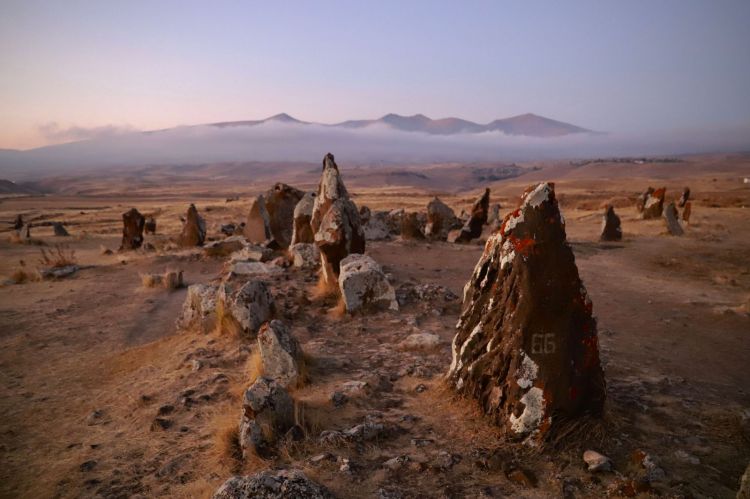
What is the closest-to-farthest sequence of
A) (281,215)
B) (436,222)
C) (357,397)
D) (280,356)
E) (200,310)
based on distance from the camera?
(357,397) < (280,356) < (200,310) < (281,215) < (436,222)

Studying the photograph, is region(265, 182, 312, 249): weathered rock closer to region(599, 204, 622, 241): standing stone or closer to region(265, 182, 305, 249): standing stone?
region(265, 182, 305, 249): standing stone

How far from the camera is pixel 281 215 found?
16797mm

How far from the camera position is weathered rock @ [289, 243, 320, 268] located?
12805 mm

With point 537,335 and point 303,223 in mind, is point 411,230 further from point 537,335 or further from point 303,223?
point 537,335

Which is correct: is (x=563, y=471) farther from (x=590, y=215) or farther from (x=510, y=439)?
(x=590, y=215)

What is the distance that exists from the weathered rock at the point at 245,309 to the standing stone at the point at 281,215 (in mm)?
8315

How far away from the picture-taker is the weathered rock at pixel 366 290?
9148mm

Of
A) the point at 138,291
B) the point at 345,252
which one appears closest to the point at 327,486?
the point at 345,252

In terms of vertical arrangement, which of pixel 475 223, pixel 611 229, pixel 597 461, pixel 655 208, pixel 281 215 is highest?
pixel 281 215

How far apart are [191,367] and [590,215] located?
2555 centimetres

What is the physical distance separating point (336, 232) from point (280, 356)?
197 inches

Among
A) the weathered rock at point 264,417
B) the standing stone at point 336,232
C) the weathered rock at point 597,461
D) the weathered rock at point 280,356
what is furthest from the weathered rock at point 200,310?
the weathered rock at point 597,461

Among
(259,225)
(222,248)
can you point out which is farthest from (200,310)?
(259,225)

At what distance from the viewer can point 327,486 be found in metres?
3.91
